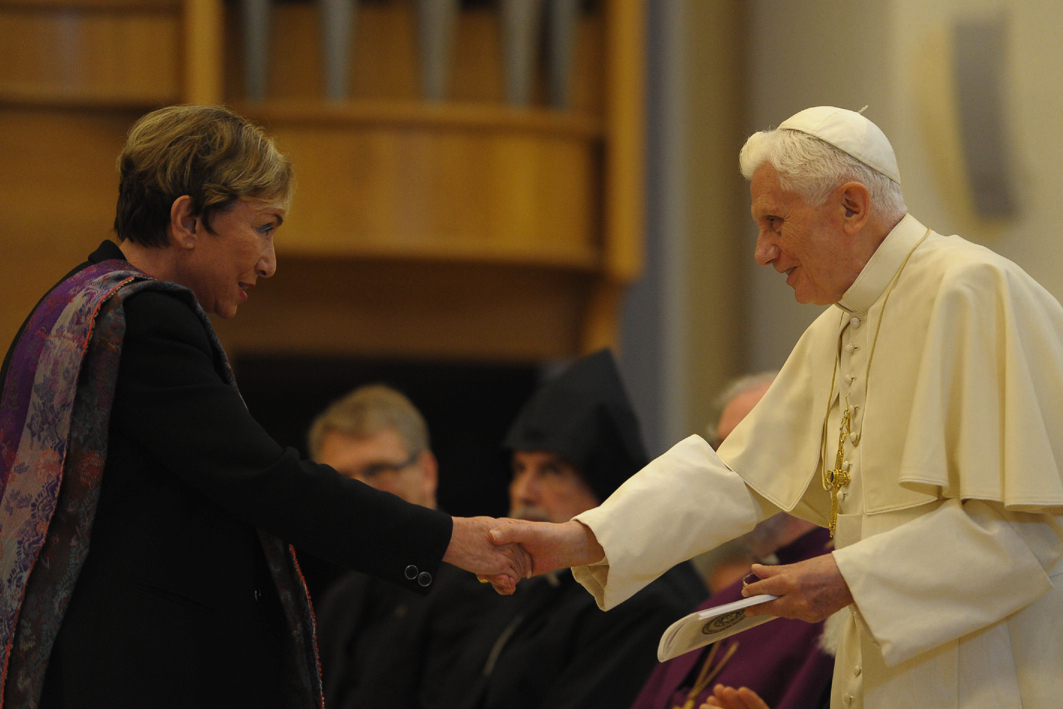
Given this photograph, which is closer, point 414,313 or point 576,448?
point 576,448

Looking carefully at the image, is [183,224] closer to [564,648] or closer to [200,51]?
[564,648]

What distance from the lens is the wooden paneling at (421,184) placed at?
20.8ft

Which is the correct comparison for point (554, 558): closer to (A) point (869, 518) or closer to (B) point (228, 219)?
(A) point (869, 518)

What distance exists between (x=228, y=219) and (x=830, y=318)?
4.33 ft

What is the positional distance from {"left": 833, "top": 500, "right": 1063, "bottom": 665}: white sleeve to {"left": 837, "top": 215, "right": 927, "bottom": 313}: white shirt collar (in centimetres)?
49

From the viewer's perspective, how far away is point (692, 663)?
349 centimetres

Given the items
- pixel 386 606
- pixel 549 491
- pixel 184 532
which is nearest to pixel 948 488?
pixel 184 532

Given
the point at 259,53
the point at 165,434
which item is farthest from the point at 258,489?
the point at 259,53

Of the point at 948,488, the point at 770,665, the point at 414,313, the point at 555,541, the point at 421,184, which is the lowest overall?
the point at 770,665

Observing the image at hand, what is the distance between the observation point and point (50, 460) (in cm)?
222

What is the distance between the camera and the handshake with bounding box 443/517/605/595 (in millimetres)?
2625

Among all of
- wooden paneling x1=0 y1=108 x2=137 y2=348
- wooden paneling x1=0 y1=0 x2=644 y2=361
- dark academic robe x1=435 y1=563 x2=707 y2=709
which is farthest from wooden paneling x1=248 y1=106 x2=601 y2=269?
dark academic robe x1=435 y1=563 x2=707 y2=709

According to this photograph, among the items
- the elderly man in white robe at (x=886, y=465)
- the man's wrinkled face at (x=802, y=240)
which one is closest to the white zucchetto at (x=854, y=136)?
the elderly man in white robe at (x=886, y=465)

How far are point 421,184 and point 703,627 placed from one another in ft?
14.2
